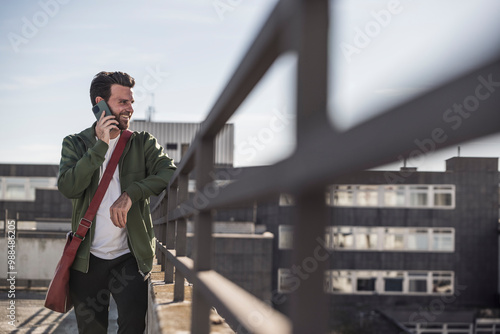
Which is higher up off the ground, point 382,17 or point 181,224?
point 382,17

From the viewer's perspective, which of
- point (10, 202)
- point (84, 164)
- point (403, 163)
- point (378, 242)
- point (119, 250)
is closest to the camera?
point (403, 163)

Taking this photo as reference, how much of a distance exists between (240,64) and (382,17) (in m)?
0.30

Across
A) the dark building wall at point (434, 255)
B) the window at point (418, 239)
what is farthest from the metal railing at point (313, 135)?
the window at point (418, 239)

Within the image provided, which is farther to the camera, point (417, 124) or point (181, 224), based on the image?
point (181, 224)

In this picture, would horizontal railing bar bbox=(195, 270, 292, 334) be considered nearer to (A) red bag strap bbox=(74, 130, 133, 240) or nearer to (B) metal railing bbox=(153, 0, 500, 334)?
(B) metal railing bbox=(153, 0, 500, 334)

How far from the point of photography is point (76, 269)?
292 centimetres

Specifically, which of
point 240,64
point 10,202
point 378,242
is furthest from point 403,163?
point 378,242

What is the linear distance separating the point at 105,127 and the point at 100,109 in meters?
0.16

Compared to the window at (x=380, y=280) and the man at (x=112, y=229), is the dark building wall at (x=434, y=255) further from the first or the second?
the man at (x=112, y=229)

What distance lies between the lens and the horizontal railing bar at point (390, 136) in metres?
0.41

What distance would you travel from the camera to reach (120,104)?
3.04m

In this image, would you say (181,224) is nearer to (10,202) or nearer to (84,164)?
(84,164)

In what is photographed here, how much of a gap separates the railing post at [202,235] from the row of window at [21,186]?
3158cm

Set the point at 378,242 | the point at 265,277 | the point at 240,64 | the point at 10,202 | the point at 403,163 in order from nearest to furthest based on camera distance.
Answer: the point at 403,163 → the point at 240,64 → the point at 265,277 → the point at 10,202 → the point at 378,242
